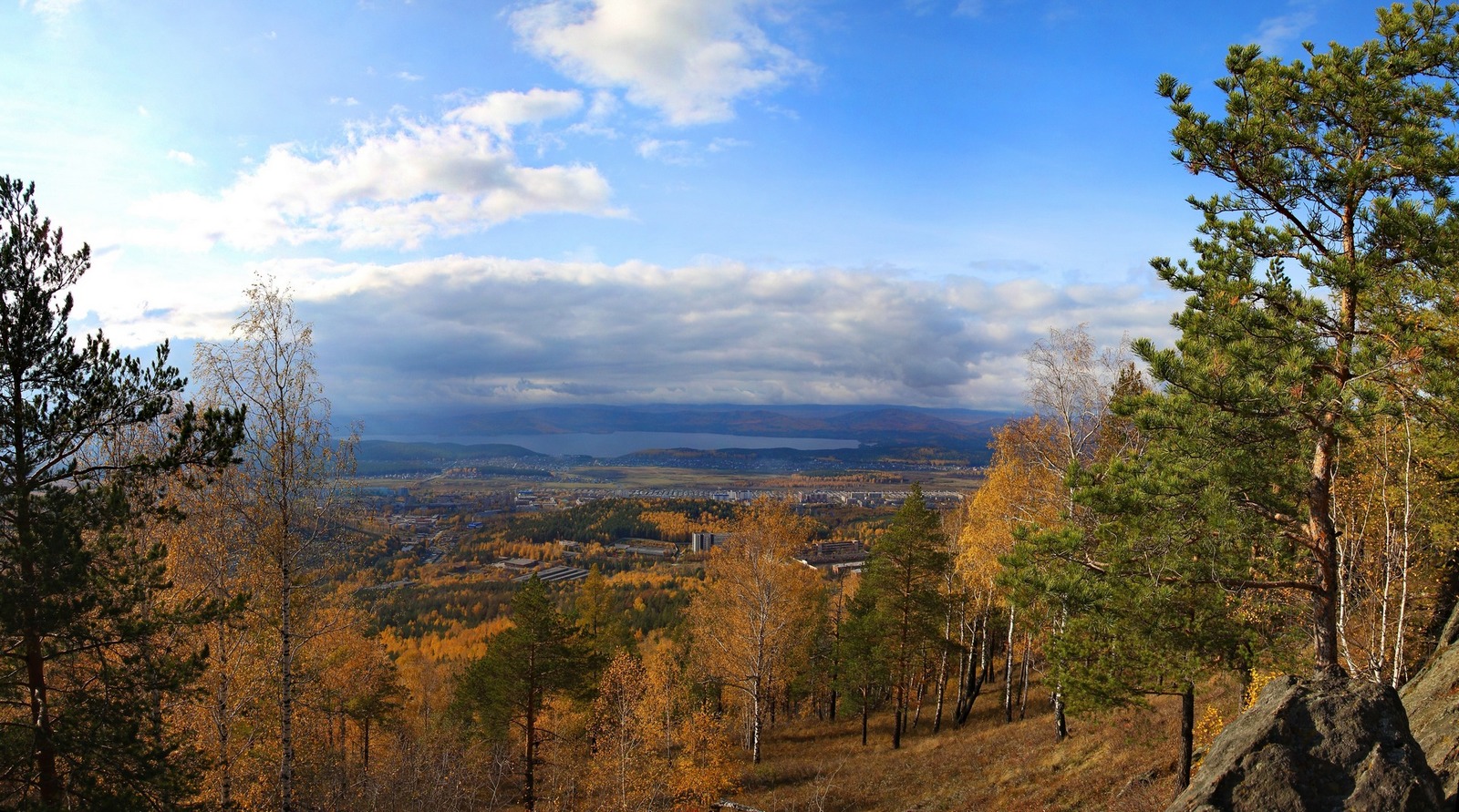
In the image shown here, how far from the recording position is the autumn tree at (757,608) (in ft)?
81.9

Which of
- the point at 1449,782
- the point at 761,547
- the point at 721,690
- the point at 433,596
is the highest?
the point at 1449,782

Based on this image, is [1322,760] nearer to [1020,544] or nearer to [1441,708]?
[1441,708]

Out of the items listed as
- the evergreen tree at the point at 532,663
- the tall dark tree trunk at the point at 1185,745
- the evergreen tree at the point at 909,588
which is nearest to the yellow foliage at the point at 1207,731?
the tall dark tree trunk at the point at 1185,745

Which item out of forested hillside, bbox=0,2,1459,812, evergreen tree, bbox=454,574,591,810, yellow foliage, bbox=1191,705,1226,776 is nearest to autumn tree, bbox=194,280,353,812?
forested hillside, bbox=0,2,1459,812

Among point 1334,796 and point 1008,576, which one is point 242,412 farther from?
point 1334,796

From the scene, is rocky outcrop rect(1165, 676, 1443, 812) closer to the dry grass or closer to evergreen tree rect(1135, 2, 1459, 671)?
evergreen tree rect(1135, 2, 1459, 671)

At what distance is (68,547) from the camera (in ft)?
23.8

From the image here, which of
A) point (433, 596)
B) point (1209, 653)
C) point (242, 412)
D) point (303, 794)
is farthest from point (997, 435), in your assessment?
point (433, 596)

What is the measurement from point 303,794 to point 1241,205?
25451 mm

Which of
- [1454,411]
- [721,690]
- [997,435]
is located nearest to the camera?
[1454,411]

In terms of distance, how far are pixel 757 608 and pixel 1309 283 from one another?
2073 cm

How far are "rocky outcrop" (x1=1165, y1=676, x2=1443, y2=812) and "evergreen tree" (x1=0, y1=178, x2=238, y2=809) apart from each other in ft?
35.7

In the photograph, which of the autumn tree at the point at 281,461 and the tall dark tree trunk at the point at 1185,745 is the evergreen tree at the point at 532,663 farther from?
the tall dark tree trunk at the point at 1185,745

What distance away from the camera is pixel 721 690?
3594 cm
